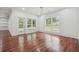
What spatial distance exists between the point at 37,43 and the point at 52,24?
1.39 feet

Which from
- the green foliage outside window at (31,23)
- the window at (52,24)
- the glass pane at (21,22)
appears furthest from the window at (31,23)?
the window at (52,24)

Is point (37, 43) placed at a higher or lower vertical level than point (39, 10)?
lower

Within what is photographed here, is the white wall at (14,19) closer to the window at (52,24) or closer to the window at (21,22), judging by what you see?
the window at (21,22)

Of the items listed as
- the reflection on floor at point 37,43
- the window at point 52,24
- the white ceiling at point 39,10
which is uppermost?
the white ceiling at point 39,10

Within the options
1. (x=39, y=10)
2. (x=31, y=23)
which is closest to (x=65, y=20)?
(x=39, y=10)

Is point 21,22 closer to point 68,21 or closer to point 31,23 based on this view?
point 31,23

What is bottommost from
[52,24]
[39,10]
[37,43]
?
[37,43]

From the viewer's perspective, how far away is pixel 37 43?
70.0 inches

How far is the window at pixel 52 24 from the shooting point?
1.79 m

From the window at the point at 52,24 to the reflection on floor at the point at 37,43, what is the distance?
0.11 m

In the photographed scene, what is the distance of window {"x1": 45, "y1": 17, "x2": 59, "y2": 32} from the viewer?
1.79m
